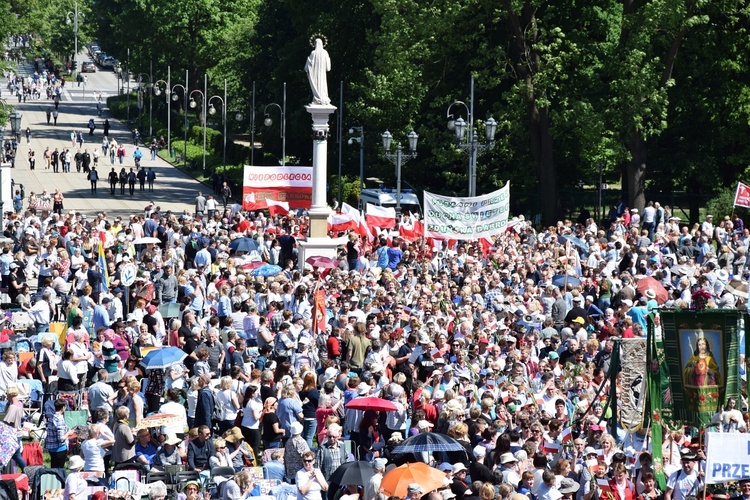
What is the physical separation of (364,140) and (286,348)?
32690 mm

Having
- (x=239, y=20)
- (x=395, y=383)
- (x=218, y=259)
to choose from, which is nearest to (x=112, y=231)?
(x=218, y=259)

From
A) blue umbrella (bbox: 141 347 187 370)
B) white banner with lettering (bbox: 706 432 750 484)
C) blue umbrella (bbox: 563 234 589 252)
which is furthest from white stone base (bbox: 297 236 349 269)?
white banner with lettering (bbox: 706 432 750 484)

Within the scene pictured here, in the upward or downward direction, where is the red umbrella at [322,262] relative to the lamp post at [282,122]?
downward

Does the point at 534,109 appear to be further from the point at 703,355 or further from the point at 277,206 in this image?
the point at 703,355

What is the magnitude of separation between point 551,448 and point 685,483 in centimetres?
194

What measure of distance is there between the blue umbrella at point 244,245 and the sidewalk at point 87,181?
10.3 metres

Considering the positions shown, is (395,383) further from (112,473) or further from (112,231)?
(112,231)

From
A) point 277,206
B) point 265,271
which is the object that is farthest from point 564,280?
point 277,206

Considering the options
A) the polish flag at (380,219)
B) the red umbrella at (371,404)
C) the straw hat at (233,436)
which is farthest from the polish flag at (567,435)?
the polish flag at (380,219)

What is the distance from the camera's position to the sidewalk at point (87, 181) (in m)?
57.3

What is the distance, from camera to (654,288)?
1060 inches

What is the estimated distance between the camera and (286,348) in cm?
2256

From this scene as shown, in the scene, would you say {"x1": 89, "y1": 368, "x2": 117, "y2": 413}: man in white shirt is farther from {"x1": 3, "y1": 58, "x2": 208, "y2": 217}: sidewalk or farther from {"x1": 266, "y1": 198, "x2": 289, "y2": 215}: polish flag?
{"x1": 3, "y1": 58, "x2": 208, "y2": 217}: sidewalk

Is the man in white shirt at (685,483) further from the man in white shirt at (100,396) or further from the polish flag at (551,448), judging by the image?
the man in white shirt at (100,396)
